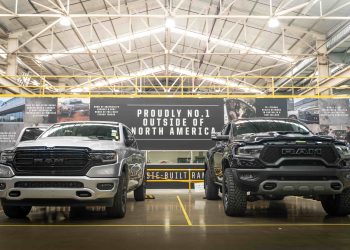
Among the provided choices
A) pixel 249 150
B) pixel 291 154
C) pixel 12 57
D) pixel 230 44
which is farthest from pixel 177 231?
pixel 230 44

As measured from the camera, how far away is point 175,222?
5.96m

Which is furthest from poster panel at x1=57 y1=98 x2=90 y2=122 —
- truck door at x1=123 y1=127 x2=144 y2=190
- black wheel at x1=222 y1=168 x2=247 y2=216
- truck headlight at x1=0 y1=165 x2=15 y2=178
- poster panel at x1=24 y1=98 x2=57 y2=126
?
black wheel at x1=222 y1=168 x2=247 y2=216

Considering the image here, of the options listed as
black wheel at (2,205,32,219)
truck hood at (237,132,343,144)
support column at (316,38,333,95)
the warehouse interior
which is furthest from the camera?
support column at (316,38,333,95)

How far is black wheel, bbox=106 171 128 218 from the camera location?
6004 mm

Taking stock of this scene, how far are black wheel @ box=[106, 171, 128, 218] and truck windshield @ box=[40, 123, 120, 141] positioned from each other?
116cm

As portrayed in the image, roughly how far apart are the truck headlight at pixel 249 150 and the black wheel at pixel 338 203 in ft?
5.80

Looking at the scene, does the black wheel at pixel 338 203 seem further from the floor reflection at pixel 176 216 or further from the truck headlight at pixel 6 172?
the truck headlight at pixel 6 172

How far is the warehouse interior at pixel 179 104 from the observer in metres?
5.01

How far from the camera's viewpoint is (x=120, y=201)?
611 centimetres

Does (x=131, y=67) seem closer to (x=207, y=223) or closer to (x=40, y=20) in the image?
(x=40, y=20)

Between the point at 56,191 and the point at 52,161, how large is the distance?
0.51 meters

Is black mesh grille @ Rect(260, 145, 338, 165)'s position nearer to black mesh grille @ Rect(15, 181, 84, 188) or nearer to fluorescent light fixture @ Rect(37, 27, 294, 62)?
black mesh grille @ Rect(15, 181, 84, 188)

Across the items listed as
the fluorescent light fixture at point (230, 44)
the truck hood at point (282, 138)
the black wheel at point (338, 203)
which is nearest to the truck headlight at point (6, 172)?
the truck hood at point (282, 138)

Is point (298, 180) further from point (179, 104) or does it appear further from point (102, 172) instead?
point (179, 104)
